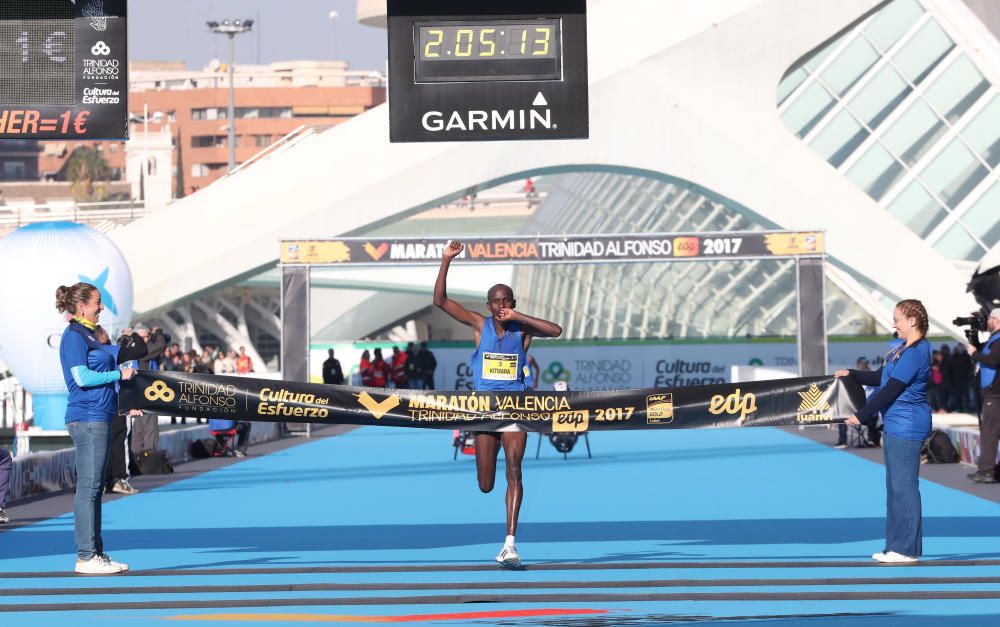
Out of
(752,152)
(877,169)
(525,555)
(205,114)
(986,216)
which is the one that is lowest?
(525,555)

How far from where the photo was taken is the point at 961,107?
4359cm

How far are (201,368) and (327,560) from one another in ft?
53.6

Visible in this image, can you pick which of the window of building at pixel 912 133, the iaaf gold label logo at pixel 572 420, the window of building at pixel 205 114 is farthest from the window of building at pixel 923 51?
the window of building at pixel 205 114

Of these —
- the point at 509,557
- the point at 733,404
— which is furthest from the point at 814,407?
the point at 509,557

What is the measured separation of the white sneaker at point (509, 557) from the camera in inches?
431

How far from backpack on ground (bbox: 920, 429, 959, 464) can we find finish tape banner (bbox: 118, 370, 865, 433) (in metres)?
9.86

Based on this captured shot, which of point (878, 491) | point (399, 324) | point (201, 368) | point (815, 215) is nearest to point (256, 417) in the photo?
point (878, 491)

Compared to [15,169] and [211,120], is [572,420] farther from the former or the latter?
[15,169]

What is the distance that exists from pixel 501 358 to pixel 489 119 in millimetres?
3099

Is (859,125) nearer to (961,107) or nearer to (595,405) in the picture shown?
(961,107)

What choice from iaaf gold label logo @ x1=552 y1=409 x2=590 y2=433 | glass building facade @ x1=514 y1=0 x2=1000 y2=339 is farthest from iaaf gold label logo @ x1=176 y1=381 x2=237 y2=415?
glass building facade @ x1=514 y1=0 x2=1000 y2=339

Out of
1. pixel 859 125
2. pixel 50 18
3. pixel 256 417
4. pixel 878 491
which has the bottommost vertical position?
pixel 878 491

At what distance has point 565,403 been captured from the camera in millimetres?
12180

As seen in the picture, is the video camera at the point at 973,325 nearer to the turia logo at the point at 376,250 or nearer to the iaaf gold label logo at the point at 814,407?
the iaaf gold label logo at the point at 814,407
